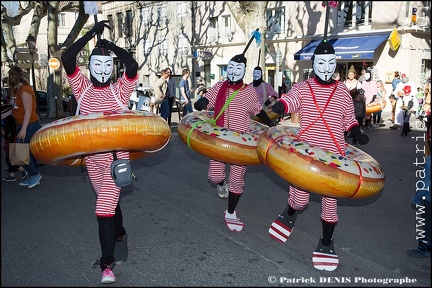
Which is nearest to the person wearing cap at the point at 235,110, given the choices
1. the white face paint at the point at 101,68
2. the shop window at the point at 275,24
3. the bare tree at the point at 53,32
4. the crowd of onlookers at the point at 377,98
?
the white face paint at the point at 101,68

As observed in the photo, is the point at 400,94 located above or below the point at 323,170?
above

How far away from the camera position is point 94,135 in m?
3.32

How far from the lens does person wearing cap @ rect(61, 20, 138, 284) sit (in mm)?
3465

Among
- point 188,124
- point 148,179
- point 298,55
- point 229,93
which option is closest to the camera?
point 229,93

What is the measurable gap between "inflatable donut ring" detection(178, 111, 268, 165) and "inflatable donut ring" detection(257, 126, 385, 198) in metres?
0.74

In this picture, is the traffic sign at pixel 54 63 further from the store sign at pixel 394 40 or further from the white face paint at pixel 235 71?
the store sign at pixel 394 40

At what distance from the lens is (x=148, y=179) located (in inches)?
273

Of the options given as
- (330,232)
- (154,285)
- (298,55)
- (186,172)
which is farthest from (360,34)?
(154,285)

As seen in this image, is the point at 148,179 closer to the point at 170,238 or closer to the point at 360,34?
the point at 170,238

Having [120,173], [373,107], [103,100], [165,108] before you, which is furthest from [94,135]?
[373,107]

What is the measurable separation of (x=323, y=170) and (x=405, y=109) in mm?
9236

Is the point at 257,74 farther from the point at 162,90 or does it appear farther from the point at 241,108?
the point at 162,90

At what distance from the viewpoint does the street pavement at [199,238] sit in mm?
3547

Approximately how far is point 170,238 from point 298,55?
17.9 meters
